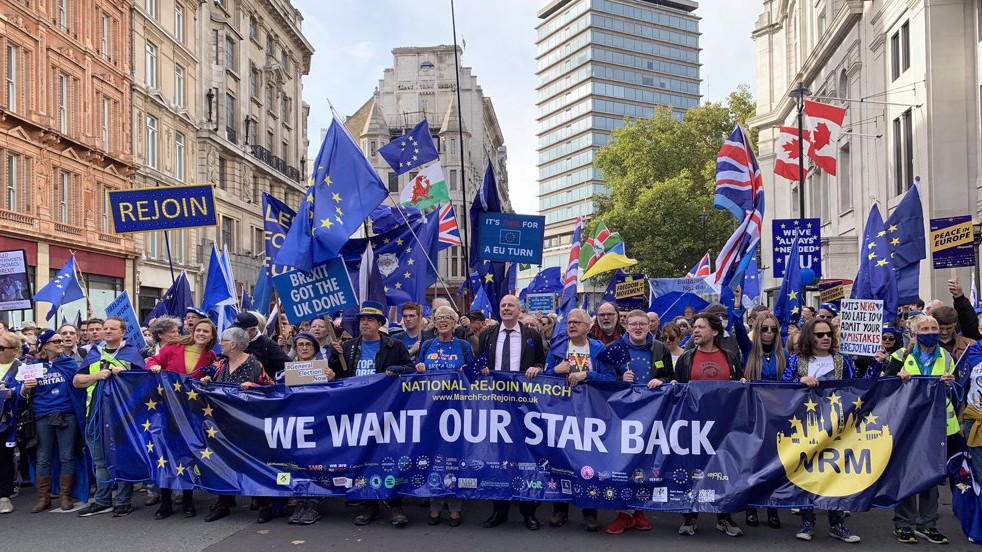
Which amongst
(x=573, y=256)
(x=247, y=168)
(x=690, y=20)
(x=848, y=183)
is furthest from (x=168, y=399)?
(x=690, y=20)

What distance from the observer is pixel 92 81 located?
3028 centimetres

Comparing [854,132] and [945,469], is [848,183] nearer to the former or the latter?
[854,132]

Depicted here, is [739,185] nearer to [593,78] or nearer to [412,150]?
[412,150]

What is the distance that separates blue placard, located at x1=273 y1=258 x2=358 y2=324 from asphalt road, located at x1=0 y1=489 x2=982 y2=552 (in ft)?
8.14

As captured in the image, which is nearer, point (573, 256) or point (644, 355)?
point (644, 355)

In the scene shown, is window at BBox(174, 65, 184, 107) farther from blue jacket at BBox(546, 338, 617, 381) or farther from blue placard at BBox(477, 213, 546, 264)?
blue jacket at BBox(546, 338, 617, 381)

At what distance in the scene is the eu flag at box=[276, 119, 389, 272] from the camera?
964 cm

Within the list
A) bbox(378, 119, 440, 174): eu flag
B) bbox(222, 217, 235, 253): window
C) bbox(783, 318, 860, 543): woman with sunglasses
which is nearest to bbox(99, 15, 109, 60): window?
bbox(222, 217, 235, 253): window

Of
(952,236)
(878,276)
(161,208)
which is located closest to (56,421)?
(161,208)

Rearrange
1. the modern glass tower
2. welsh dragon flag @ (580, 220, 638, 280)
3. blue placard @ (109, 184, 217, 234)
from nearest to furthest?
blue placard @ (109, 184, 217, 234) < welsh dragon flag @ (580, 220, 638, 280) < the modern glass tower

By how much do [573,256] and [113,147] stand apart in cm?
2064

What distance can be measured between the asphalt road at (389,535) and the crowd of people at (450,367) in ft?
0.39

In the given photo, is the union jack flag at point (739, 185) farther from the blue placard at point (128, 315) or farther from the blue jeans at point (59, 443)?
the blue jeans at point (59, 443)

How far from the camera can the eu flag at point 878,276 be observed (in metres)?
11.3
